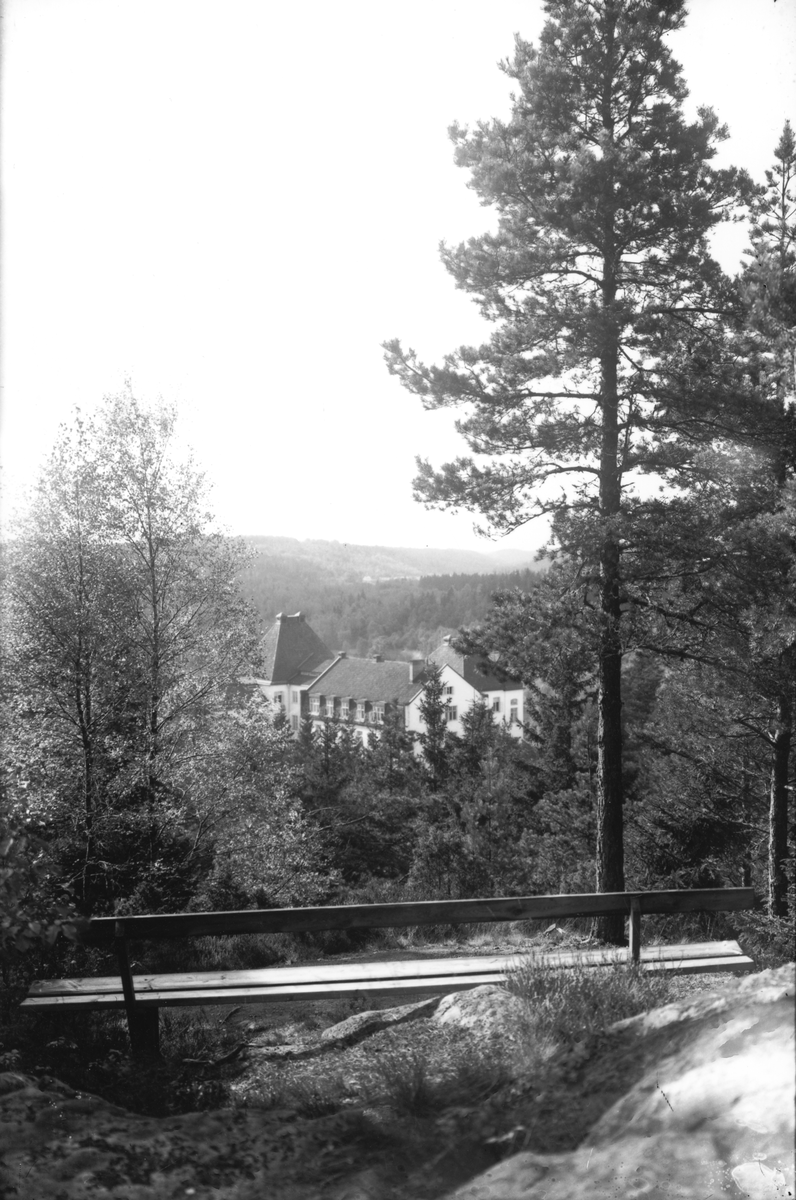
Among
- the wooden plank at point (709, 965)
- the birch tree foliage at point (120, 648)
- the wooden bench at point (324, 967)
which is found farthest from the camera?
the birch tree foliage at point (120, 648)

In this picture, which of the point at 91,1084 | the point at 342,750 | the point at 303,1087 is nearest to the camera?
the point at 303,1087

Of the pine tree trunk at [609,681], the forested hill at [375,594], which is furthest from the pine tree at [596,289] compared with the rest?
the forested hill at [375,594]

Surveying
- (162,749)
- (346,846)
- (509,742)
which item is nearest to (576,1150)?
(162,749)

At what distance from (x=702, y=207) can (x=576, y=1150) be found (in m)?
10.4

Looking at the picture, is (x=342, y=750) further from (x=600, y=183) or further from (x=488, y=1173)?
(x=488, y=1173)

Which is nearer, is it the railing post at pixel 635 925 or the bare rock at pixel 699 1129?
the bare rock at pixel 699 1129

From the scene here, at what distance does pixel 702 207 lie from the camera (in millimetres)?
10773

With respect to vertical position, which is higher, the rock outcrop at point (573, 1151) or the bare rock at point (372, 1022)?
the rock outcrop at point (573, 1151)

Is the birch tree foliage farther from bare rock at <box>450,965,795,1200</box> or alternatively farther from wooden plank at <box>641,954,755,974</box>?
bare rock at <box>450,965,795,1200</box>

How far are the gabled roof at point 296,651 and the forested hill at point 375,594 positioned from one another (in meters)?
1.61

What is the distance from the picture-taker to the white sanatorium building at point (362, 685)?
2092 inches

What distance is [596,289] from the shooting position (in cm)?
1141

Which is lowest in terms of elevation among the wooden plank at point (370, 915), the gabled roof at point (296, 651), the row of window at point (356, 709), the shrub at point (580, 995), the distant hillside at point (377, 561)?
the row of window at point (356, 709)

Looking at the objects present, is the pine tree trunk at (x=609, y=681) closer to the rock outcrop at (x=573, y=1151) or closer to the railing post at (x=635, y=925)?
the railing post at (x=635, y=925)
